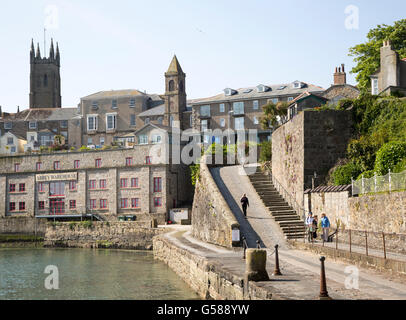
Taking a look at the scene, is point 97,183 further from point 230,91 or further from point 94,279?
point 94,279

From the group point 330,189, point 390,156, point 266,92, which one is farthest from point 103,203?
point 390,156

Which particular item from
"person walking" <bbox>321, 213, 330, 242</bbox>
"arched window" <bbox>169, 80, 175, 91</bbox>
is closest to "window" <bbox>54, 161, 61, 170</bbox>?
"arched window" <bbox>169, 80, 175, 91</bbox>

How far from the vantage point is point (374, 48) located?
1832 inches

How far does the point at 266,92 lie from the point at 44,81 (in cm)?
7036

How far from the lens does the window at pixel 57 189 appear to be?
62.2 metres

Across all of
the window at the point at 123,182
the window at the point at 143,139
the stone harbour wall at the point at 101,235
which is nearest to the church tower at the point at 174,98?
the window at the point at 143,139

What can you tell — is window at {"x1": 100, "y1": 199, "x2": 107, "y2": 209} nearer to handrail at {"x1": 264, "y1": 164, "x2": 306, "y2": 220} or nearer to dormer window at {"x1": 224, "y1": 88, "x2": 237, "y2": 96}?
dormer window at {"x1": 224, "y1": 88, "x2": 237, "y2": 96}

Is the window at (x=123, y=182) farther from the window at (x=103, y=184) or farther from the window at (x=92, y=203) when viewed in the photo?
the window at (x=92, y=203)

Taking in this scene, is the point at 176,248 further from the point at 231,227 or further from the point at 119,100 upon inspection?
the point at 119,100

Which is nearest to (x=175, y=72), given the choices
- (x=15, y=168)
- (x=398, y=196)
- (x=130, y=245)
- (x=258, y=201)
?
(x=15, y=168)

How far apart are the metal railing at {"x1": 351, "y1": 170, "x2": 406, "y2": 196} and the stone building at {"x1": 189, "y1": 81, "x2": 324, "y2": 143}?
161 ft

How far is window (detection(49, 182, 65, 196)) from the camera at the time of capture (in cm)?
6216

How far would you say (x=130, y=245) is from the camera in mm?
50906

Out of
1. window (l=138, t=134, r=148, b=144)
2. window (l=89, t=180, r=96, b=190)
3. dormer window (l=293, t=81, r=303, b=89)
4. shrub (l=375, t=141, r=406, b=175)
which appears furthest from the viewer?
dormer window (l=293, t=81, r=303, b=89)
